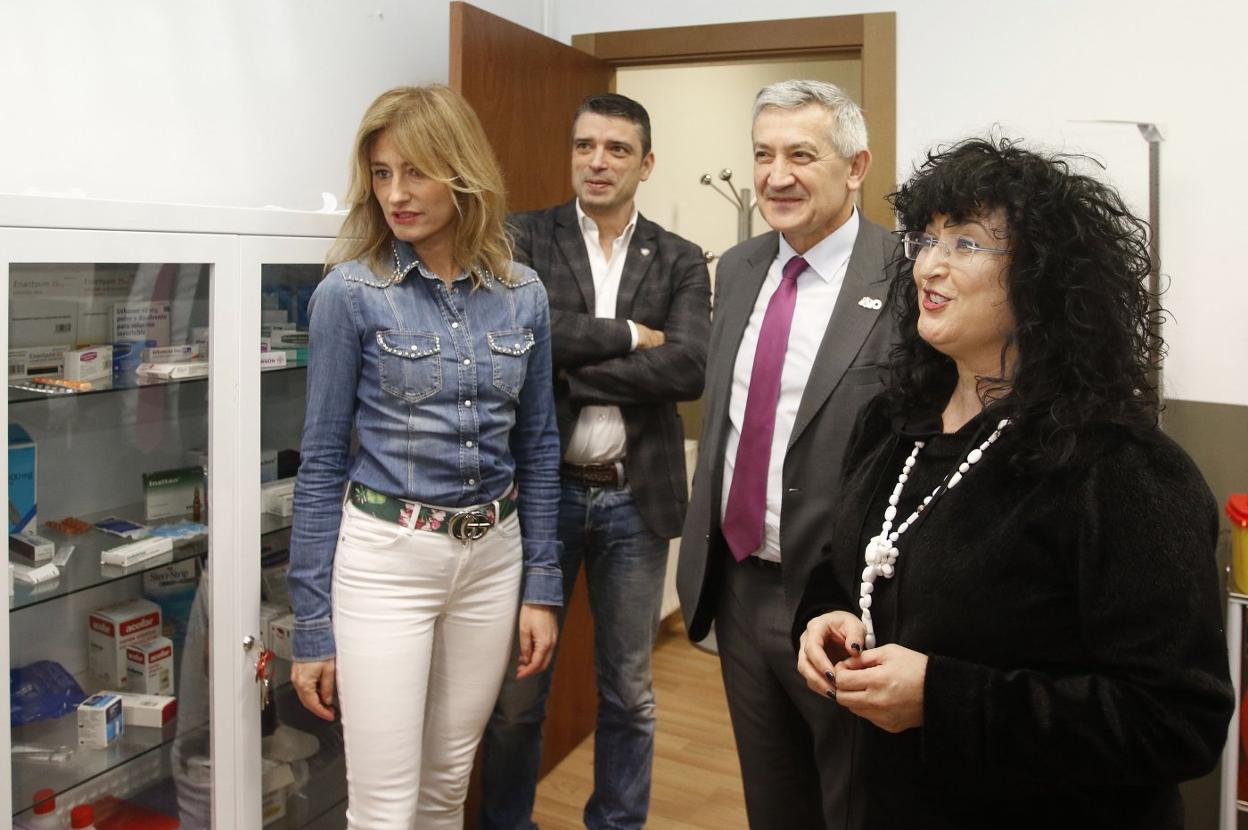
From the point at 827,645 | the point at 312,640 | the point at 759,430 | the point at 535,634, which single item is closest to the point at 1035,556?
the point at 827,645

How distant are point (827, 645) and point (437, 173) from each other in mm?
969

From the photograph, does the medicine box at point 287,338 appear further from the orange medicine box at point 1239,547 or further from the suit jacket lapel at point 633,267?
the orange medicine box at point 1239,547

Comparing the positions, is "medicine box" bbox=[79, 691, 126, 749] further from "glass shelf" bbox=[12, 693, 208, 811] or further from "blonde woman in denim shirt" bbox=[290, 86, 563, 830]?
"blonde woman in denim shirt" bbox=[290, 86, 563, 830]

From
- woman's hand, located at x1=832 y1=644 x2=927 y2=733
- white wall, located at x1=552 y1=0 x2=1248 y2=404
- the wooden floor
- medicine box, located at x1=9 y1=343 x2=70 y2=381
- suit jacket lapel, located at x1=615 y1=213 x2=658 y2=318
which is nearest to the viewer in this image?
woman's hand, located at x1=832 y1=644 x2=927 y2=733

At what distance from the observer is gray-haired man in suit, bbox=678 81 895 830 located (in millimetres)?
1734

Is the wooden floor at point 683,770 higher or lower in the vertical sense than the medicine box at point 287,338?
lower

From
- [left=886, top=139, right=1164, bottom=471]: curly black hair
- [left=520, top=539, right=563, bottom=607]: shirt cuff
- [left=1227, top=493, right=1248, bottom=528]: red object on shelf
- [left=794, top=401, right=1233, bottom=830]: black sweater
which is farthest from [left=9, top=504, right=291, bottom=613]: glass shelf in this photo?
[left=1227, top=493, right=1248, bottom=528]: red object on shelf

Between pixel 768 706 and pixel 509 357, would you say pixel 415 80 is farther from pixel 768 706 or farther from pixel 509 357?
pixel 768 706

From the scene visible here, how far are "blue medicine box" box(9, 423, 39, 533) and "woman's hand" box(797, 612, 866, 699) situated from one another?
1170 mm

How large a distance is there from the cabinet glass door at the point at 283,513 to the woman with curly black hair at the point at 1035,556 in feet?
3.68

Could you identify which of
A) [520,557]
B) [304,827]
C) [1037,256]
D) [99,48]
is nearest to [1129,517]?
[1037,256]

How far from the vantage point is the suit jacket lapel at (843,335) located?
1733 millimetres

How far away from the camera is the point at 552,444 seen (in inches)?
78.7

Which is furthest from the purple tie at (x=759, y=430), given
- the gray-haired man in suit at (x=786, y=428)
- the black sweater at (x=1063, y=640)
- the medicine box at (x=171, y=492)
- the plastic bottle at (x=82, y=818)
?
the plastic bottle at (x=82, y=818)
